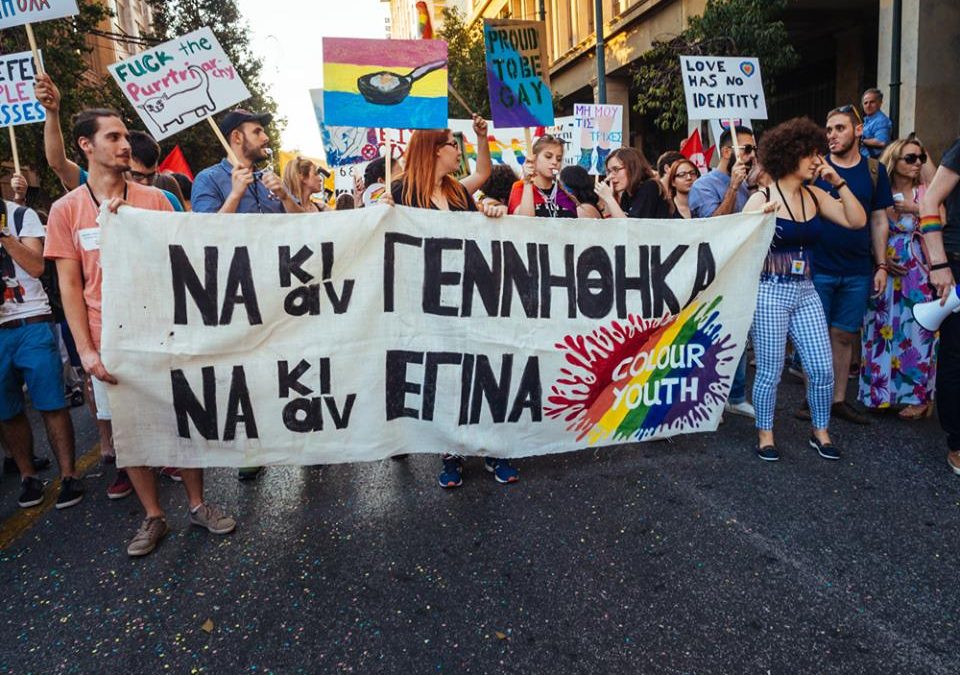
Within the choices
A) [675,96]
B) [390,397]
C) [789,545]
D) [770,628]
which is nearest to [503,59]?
[390,397]

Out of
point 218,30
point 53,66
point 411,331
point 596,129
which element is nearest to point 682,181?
point 411,331

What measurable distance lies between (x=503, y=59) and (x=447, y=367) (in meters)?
2.09

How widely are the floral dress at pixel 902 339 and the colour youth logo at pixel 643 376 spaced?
5.17 feet

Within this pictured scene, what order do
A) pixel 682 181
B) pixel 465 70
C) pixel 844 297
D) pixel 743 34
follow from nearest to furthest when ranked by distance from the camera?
pixel 844 297
pixel 682 181
pixel 743 34
pixel 465 70

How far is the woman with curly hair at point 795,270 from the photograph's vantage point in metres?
3.75

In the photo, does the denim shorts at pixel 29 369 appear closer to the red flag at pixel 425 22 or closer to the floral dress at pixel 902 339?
the red flag at pixel 425 22

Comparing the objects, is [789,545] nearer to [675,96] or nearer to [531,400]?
[531,400]

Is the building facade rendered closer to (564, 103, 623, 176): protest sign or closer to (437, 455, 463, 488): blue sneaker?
(564, 103, 623, 176): protest sign

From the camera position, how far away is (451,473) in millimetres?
3691

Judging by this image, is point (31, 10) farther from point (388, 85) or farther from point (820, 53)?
point (820, 53)

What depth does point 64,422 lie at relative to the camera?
3.87m

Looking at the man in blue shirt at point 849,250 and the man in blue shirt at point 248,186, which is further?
the man in blue shirt at point 849,250

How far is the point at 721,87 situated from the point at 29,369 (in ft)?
16.6

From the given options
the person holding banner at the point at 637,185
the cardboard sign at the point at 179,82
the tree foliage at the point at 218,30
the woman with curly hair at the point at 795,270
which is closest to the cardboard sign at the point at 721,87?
the person holding banner at the point at 637,185
